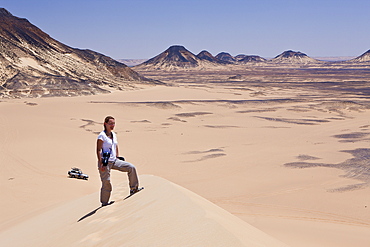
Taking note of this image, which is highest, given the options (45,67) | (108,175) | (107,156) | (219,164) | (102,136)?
(45,67)

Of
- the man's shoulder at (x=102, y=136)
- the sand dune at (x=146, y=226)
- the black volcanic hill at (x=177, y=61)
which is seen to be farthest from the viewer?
the black volcanic hill at (x=177, y=61)

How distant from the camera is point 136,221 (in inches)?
191

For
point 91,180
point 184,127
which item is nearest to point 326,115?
point 184,127

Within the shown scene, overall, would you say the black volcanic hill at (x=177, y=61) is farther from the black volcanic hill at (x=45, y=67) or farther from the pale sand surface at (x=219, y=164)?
the pale sand surface at (x=219, y=164)

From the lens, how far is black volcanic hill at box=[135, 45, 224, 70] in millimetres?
143625

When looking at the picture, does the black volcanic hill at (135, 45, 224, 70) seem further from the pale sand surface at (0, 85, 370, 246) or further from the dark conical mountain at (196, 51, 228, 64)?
the pale sand surface at (0, 85, 370, 246)

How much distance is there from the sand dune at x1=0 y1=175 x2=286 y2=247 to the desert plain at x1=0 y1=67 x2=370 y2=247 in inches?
0.8

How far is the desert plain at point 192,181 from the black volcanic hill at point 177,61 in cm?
11501

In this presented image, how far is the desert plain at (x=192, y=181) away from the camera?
4.88m

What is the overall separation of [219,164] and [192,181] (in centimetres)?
258

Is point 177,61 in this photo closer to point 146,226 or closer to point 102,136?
point 102,136

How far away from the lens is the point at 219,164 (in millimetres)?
14625

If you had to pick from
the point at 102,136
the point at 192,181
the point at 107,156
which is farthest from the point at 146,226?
the point at 192,181

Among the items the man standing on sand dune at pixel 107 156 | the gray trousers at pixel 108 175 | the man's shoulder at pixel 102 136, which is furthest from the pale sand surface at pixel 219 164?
the man's shoulder at pixel 102 136
